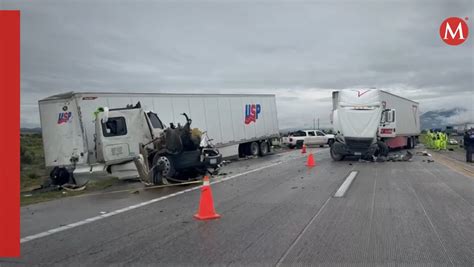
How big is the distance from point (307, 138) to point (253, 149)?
1526cm

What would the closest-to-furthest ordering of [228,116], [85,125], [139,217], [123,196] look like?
1. [139,217]
2. [123,196]
3. [85,125]
4. [228,116]

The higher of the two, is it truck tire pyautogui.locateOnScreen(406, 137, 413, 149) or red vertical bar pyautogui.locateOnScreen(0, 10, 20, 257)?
red vertical bar pyautogui.locateOnScreen(0, 10, 20, 257)

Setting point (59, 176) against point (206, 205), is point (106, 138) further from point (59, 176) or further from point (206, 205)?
point (206, 205)

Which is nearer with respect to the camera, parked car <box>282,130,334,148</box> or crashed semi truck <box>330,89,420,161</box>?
crashed semi truck <box>330,89,420,161</box>

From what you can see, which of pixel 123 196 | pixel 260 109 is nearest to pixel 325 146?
pixel 260 109

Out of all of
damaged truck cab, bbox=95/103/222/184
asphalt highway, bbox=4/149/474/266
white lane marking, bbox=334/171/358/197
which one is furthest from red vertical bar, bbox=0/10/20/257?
damaged truck cab, bbox=95/103/222/184

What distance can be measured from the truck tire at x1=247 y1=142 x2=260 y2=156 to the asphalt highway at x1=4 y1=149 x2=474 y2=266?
16.1 metres

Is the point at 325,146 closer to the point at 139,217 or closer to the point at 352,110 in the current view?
the point at 352,110

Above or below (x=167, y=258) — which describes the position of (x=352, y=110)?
above

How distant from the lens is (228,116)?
25.7 metres

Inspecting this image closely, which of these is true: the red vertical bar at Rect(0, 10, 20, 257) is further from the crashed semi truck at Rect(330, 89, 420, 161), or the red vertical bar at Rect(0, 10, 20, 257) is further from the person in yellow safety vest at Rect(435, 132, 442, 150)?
the person in yellow safety vest at Rect(435, 132, 442, 150)

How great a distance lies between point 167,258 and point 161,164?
906 cm

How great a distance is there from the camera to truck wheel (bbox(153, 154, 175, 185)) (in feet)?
48.0

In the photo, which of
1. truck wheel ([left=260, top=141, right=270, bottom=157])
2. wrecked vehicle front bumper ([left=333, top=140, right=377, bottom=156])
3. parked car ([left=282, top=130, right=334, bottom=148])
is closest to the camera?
wrecked vehicle front bumper ([left=333, top=140, right=377, bottom=156])
